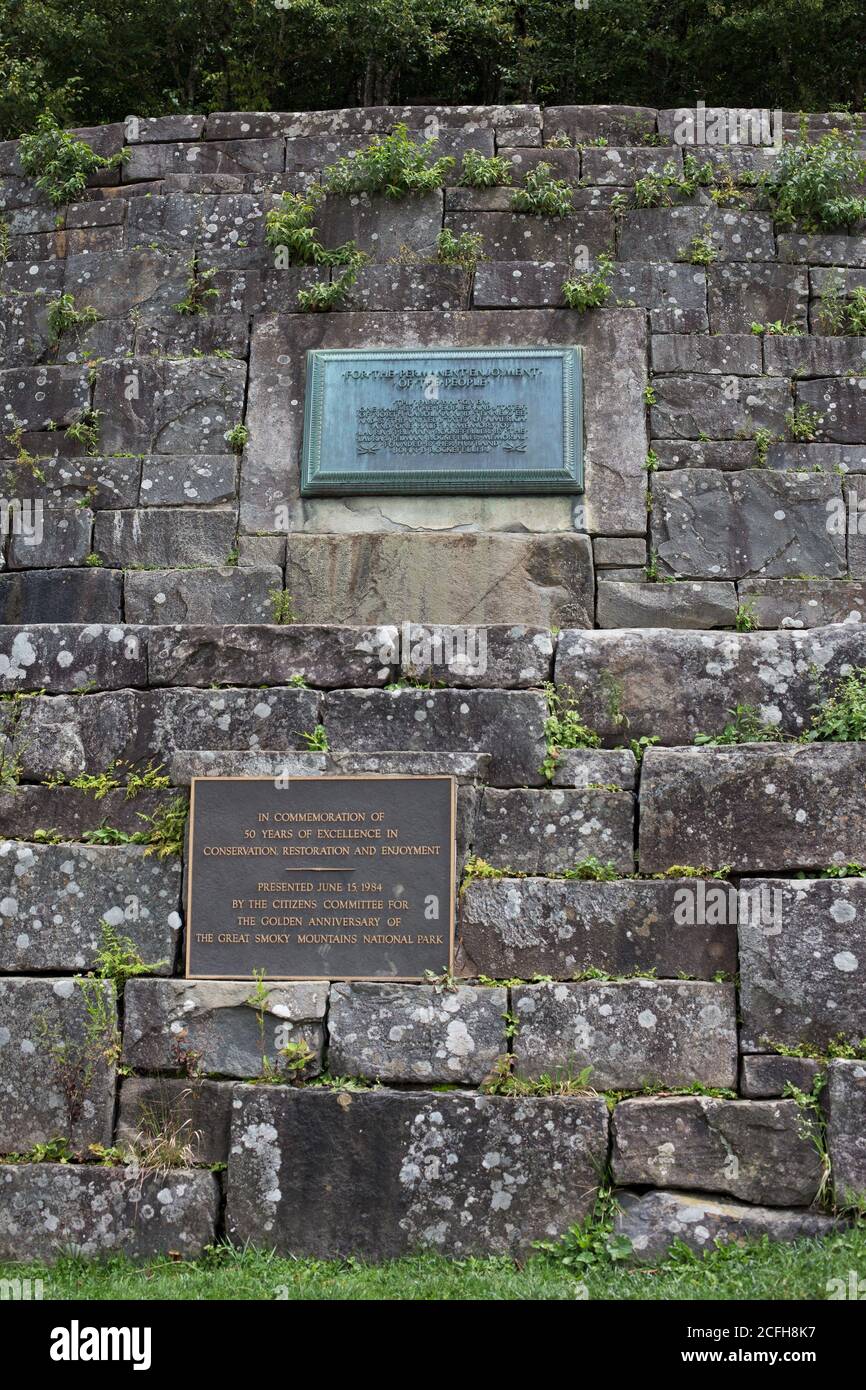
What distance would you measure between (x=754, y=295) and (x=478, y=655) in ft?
11.1

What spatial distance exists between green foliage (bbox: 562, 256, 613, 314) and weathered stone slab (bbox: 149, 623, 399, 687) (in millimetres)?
2700

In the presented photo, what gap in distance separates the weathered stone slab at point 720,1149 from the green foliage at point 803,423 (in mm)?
4075

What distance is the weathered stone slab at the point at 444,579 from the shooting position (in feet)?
24.2

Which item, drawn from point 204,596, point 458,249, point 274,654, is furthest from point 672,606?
point 458,249

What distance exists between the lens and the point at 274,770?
6.07m

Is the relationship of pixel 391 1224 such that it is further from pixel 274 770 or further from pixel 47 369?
pixel 47 369

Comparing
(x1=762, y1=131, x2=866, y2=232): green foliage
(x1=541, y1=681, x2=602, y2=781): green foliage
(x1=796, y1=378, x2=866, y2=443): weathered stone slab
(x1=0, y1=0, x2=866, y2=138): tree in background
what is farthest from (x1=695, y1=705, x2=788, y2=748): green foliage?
(x1=0, y1=0, x2=866, y2=138): tree in background

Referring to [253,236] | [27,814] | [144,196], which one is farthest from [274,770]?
[144,196]

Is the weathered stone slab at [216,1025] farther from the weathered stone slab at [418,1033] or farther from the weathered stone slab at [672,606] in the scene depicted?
the weathered stone slab at [672,606]

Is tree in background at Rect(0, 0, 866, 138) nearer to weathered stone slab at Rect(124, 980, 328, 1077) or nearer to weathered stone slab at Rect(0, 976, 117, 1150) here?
weathered stone slab at Rect(0, 976, 117, 1150)

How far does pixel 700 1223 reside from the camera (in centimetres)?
516

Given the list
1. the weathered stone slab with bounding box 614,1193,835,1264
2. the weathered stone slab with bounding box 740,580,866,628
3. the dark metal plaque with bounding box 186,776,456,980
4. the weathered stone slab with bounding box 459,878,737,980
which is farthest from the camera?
the weathered stone slab with bounding box 740,580,866,628

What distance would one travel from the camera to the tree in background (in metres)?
12.2

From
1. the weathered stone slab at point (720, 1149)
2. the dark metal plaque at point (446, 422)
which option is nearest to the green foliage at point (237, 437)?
the dark metal plaque at point (446, 422)
